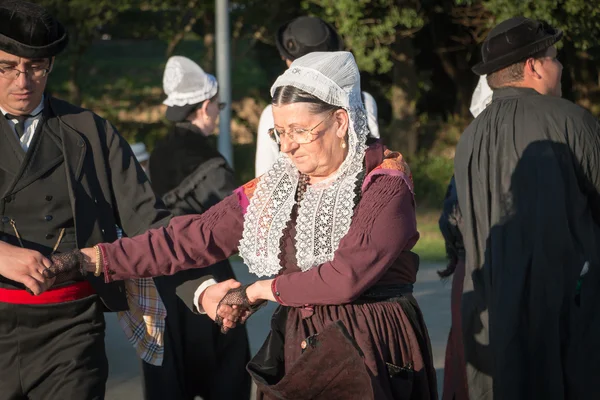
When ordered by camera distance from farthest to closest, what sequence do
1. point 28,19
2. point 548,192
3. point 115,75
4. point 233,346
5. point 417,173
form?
point 115,75 → point 417,173 → point 233,346 → point 548,192 → point 28,19

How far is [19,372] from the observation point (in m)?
4.16

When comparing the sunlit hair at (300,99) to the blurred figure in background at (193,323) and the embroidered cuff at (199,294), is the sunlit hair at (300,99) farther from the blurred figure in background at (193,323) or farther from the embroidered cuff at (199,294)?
the blurred figure in background at (193,323)

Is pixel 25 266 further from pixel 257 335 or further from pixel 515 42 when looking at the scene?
pixel 257 335

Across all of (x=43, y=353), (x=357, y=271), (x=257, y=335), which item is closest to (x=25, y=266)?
(x=43, y=353)

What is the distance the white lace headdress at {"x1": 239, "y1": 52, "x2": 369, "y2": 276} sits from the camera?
3.64 m

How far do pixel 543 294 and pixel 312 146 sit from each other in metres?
1.55

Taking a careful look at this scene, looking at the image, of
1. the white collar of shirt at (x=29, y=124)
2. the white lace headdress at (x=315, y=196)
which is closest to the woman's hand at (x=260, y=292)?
the white lace headdress at (x=315, y=196)

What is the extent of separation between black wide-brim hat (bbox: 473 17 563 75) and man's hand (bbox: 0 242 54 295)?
88.8 inches

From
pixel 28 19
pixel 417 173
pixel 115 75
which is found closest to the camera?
pixel 28 19

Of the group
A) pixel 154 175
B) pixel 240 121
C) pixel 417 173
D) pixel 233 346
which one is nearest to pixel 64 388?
pixel 233 346

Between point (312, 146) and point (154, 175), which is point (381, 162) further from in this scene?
point (154, 175)

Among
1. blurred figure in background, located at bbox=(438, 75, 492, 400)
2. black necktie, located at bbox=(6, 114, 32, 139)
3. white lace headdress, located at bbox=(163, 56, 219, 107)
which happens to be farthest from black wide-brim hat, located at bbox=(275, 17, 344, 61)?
black necktie, located at bbox=(6, 114, 32, 139)

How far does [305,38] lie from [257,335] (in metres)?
3.29

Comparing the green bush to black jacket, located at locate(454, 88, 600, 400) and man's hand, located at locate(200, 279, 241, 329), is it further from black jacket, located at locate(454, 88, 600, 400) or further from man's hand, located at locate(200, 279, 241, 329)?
man's hand, located at locate(200, 279, 241, 329)
